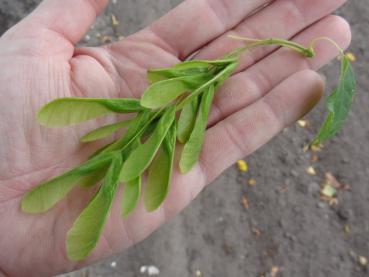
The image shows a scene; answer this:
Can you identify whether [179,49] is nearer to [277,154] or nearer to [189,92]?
[189,92]

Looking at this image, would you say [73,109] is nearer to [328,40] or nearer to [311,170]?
[328,40]

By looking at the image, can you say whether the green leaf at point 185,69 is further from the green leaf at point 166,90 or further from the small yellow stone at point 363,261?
the small yellow stone at point 363,261

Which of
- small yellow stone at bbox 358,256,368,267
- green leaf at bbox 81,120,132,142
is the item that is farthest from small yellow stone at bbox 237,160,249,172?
green leaf at bbox 81,120,132,142

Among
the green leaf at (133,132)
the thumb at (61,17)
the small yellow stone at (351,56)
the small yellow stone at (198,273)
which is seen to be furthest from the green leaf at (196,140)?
the small yellow stone at (351,56)

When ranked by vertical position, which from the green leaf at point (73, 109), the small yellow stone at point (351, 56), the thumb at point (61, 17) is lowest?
the small yellow stone at point (351, 56)

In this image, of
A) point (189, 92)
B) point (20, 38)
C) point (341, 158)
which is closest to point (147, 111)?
point (189, 92)

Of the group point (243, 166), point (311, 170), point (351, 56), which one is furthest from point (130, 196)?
→ point (351, 56)

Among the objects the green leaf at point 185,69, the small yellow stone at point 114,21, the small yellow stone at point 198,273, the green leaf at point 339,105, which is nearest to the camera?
the green leaf at point 185,69

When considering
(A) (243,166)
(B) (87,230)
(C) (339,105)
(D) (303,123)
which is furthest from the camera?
(D) (303,123)
